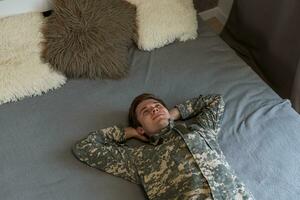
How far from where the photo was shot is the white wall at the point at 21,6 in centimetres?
174

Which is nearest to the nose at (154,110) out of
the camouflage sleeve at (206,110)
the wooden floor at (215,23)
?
the camouflage sleeve at (206,110)

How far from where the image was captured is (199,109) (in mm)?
1596

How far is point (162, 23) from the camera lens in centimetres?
187

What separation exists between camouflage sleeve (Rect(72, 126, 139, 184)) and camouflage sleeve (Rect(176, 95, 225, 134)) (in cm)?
27

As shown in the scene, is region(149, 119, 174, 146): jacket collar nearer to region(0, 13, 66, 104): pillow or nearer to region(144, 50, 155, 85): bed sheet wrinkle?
region(144, 50, 155, 85): bed sheet wrinkle

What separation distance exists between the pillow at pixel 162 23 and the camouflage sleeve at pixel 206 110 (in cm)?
39

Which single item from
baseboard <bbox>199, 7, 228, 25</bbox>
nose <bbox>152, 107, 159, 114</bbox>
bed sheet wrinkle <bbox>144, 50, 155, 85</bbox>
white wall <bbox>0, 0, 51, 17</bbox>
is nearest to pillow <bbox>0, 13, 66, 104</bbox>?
white wall <bbox>0, 0, 51, 17</bbox>

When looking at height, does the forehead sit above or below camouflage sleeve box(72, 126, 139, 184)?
above

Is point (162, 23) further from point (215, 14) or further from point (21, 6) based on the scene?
point (215, 14)

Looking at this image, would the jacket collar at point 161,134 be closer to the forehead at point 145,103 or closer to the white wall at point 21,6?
the forehead at point 145,103

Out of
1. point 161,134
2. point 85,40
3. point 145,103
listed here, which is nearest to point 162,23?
point 85,40

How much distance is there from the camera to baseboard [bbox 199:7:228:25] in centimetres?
252

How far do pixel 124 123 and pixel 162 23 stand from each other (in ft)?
1.77

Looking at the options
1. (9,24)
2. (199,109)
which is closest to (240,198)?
(199,109)
